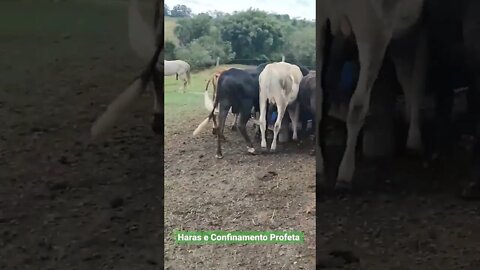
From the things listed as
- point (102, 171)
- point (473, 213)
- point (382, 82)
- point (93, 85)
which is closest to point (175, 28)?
point (93, 85)

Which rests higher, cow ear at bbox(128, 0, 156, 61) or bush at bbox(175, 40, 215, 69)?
cow ear at bbox(128, 0, 156, 61)

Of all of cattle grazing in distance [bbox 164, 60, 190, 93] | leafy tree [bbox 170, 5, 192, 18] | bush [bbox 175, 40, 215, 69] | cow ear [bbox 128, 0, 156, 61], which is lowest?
cattle grazing in distance [bbox 164, 60, 190, 93]

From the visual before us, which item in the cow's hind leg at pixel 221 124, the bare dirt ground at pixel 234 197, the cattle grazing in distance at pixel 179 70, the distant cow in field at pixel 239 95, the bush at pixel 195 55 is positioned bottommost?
the bare dirt ground at pixel 234 197

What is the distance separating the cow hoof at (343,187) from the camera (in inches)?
114

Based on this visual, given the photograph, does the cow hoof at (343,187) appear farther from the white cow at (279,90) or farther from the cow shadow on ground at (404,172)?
the white cow at (279,90)

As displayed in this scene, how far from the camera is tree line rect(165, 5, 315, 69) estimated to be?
2.84 metres

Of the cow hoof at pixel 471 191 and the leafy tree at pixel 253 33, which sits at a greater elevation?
the leafy tree at pixel 253 33

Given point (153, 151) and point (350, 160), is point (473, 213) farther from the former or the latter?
point (153, 151)

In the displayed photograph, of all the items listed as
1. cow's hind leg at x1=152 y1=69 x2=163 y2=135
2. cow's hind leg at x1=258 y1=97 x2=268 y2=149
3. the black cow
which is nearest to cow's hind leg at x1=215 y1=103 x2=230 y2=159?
cow's hind leg at x1=258 y1=97 x2=268 y2=149

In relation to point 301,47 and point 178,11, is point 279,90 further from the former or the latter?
point 178,11

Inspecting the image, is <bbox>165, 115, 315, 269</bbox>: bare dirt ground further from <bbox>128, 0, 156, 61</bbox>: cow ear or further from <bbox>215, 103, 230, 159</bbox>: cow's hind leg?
<bbox>128, 0, 156, 61</bbox>: cow ear

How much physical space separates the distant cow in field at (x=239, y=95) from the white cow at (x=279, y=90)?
0.04m

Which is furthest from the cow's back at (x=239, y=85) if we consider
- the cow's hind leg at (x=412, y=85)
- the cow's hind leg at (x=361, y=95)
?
the cow's hind leg at (x=412, y=85)

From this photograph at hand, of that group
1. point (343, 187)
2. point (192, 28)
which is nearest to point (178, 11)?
point (192, 28)
